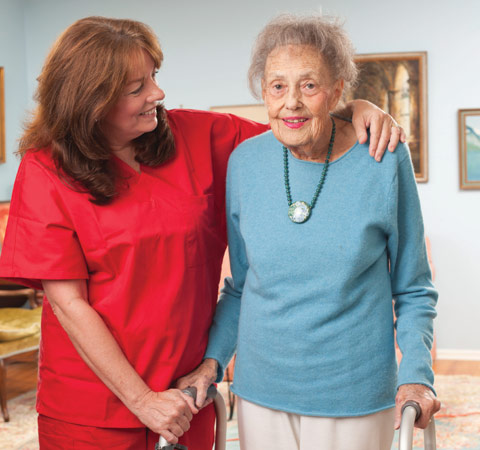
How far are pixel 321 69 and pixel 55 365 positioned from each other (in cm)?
89

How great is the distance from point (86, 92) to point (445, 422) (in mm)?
2920

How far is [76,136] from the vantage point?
4.59ft

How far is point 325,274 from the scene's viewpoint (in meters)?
1.26

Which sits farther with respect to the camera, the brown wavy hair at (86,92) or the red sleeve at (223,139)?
the red sleeve at (223,139)

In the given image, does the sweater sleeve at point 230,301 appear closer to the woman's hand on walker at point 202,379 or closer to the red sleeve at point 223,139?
the woman's hand on walker at point 202,379

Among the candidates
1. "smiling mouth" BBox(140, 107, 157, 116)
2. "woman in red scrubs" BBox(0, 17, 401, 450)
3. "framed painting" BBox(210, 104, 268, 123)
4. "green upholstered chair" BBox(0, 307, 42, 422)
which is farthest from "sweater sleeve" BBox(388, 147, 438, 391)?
"framed painting" BBox(210, 104, 268, 123)

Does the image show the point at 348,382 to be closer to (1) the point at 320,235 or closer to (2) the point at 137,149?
(1) the point at 320,235

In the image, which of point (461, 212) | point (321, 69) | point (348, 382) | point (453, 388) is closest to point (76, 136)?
point (321, 69)

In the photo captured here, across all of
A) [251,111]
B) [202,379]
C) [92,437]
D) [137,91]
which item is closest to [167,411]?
[202,379]

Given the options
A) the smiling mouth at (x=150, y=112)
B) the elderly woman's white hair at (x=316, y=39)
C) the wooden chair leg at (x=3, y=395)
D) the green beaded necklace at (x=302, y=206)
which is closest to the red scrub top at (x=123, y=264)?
the smiling mouth at (x=150, y=112)

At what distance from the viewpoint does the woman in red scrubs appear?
54.6 inches

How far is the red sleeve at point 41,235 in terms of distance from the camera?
1393 mm

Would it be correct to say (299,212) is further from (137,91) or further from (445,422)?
(445,422)

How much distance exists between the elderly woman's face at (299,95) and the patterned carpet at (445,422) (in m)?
2.31
